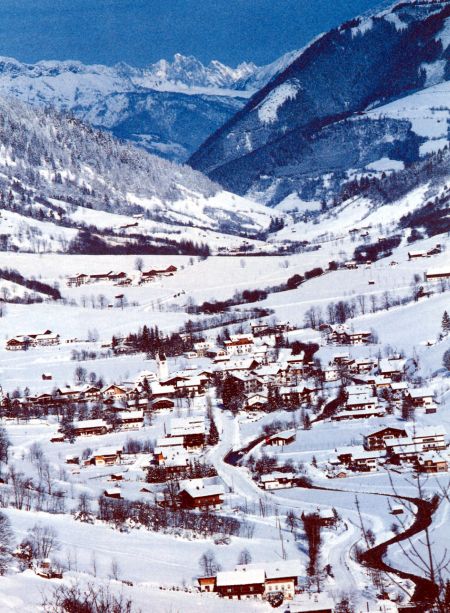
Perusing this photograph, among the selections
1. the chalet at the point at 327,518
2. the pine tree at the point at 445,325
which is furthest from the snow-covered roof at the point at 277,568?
the pine tree at the point at 445,325

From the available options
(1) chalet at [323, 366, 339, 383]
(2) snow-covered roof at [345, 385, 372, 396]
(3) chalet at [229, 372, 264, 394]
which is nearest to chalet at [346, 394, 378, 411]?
(2) snow-covered roof at [345, 385, 372, 396]

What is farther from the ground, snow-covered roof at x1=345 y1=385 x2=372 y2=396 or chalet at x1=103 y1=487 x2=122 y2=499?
snow-covered roof at x1=345 y1=385 x2=372 y2=396

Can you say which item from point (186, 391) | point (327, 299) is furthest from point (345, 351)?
point (327, 299)

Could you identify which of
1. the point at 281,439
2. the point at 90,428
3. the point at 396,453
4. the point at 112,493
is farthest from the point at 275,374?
the point at 112,493

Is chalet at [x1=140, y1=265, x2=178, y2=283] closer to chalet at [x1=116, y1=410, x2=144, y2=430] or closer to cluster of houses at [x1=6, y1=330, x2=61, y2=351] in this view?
cluster of houses at [x1=6, y1=330, x2=61, y2=351]

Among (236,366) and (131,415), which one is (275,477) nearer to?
(131,415)

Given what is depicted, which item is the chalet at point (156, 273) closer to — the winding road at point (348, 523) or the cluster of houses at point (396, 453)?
the winding road at point (348, 523)
